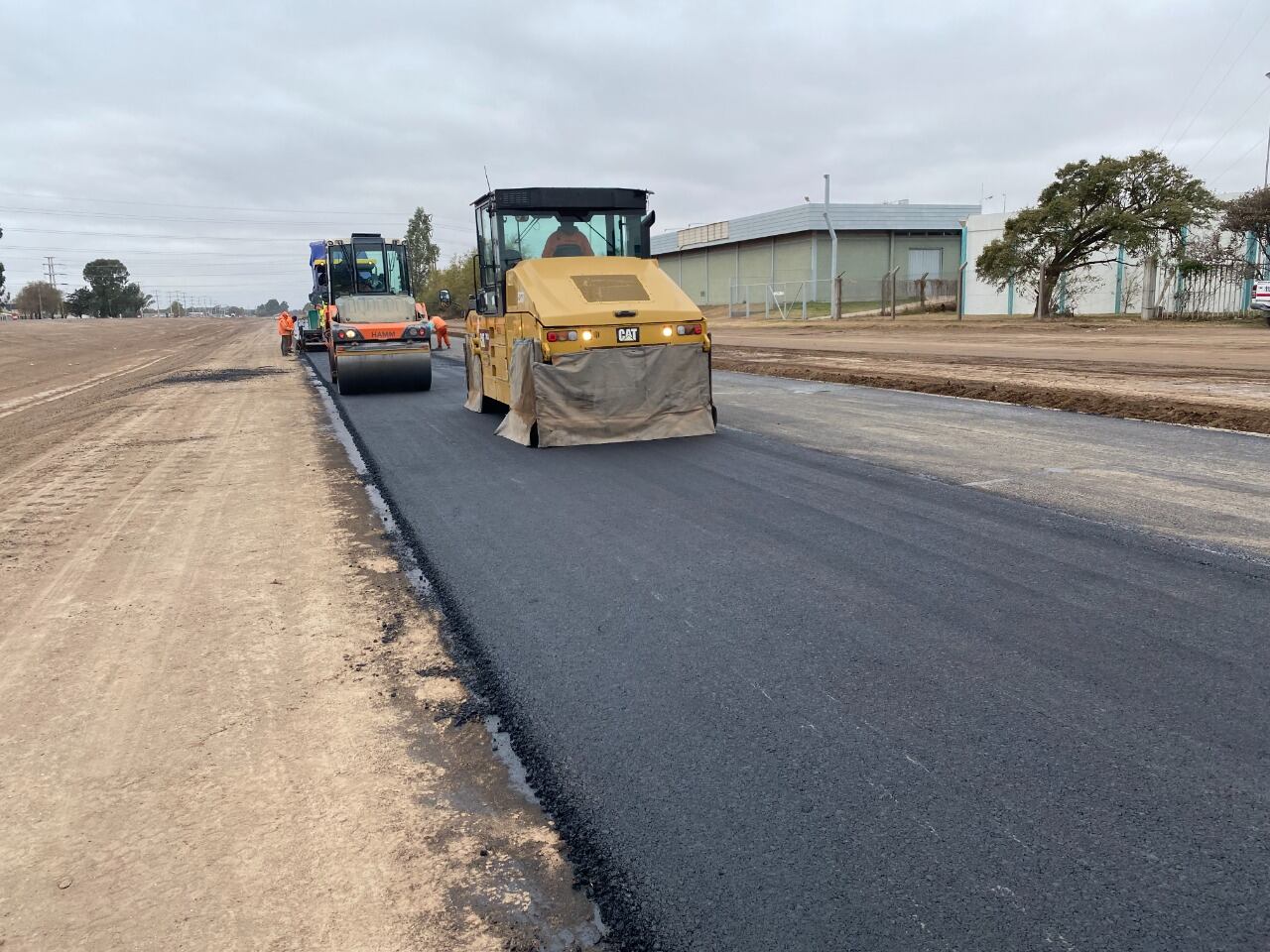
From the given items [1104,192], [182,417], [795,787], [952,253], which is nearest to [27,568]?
[795,787]

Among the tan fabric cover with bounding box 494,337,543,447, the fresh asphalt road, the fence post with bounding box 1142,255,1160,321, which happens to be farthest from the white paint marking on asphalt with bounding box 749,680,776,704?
the fence post with bounding box 1142,255,1160,321

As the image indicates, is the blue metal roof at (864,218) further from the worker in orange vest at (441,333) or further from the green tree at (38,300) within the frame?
the green tree at (38,300)

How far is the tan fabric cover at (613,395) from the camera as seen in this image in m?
9.77

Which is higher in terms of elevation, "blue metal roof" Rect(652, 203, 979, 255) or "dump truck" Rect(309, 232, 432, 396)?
"blue metal roof" Rect(652, 203, 979, 255)

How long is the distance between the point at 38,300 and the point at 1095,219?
495 feet

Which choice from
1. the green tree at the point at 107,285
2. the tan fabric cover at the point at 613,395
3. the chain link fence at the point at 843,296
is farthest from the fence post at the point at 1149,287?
the green tree at the point at 107,285

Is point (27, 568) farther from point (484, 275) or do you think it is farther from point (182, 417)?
point (182, 417)

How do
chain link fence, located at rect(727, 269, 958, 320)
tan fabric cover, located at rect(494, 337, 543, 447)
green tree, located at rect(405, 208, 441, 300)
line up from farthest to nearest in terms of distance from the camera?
1. green tree, located at rect(405, 208, 441, 300)
2. chain link fence, located at rect(727, 269, 958, 320)
3. tan fabric cover, located at rect(494, 337, 543, 447)

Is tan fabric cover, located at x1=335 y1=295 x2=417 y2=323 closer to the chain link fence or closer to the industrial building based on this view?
the chain link fence

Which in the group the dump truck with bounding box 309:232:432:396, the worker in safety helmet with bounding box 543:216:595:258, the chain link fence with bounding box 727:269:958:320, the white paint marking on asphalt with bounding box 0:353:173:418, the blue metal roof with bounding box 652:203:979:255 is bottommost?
the white paint marking on asphalt with bounding box 0:353:173:418

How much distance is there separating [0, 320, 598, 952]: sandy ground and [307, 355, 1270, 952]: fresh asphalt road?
32cm

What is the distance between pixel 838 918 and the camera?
2.38 metres

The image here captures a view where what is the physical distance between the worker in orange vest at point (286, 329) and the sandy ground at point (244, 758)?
80.5 feet

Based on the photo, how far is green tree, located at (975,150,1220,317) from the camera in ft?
91.9
